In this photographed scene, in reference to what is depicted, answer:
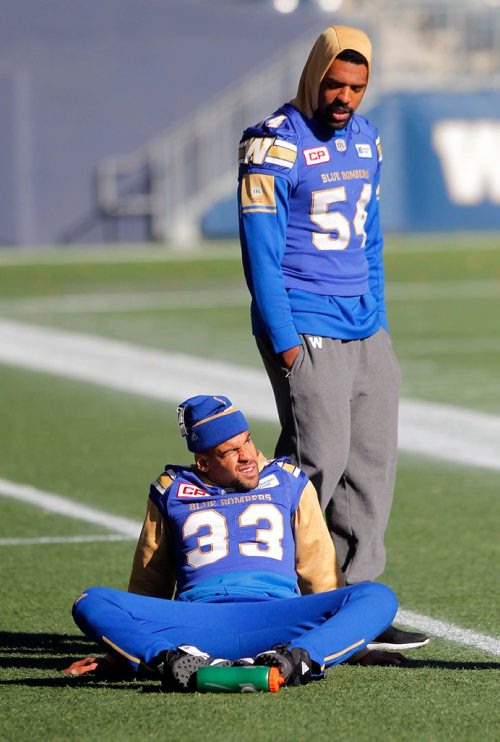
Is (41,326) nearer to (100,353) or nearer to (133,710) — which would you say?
(100,353)

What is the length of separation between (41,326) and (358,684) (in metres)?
12.5

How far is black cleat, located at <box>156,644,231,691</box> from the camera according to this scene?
4.52 meters

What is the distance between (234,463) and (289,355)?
18.9 inches

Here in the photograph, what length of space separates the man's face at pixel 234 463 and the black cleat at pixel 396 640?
0.73 metres

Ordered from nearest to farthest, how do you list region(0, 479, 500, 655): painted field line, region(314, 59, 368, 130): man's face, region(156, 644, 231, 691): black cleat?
region(156, 644, 231, 691): black cleat
region(314, 59, 368, 130): man's face
region(0, 479, 500, 655): painted field line

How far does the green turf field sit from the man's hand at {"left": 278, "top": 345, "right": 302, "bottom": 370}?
1.00 m

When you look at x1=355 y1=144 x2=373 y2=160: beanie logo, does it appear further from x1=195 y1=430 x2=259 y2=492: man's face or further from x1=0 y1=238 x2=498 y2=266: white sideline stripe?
x1=0 y1=238 x2=498 y2=266: white sideline stripe

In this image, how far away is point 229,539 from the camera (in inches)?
197

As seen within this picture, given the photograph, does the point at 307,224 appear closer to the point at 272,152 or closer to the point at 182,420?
the point at 272,152

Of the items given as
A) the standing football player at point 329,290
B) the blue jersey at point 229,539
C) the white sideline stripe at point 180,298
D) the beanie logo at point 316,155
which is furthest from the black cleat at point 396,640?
the white sideline stripe at point 180,298

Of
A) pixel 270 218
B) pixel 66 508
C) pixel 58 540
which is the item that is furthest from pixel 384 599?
pixel 66 508

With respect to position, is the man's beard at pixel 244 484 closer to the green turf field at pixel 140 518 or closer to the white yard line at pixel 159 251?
the green turf field at pixel 140 518

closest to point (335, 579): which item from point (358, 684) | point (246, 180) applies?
point (358, 684)

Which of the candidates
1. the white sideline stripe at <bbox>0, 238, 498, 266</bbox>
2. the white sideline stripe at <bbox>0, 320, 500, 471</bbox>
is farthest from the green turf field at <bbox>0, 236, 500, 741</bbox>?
the white sideline stripe at <bbox>0, 238, 498, 266</bbox>
